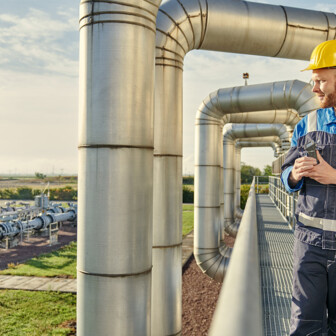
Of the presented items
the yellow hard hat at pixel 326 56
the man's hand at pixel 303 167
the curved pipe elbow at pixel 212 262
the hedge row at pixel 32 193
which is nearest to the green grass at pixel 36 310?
the curved pipe elbow at pixel 212 262

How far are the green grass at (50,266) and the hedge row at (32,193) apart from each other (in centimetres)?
3168

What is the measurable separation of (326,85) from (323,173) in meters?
0.51

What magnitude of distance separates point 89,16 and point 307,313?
9.70ft

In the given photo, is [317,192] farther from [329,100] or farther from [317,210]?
[329,100]

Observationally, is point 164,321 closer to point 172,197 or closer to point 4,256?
point 172,197

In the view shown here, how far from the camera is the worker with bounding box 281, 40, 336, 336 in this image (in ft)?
5.56

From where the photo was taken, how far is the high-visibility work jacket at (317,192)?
5.58ft

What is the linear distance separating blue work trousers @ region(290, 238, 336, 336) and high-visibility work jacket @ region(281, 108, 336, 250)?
0.06 m

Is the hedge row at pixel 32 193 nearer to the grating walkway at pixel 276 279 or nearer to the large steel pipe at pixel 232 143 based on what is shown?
the large steel pipe at pixel 232 143

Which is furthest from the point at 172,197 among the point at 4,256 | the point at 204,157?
the point at 4,256

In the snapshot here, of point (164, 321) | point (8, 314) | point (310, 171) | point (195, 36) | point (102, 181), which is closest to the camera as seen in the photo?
point (310, 171)

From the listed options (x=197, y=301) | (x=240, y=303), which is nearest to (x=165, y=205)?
(x=240, y=303)

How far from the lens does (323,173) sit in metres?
1.68

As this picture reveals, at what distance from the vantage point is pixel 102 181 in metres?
3.06
